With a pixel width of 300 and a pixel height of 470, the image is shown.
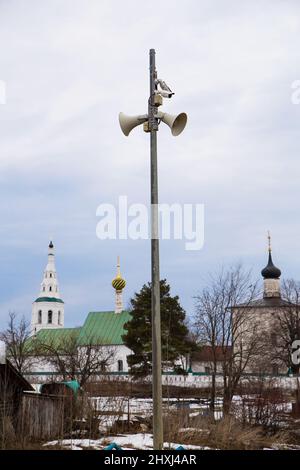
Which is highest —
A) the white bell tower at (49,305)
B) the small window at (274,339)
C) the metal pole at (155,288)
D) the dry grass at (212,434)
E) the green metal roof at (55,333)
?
the white bell tower at (49,305)

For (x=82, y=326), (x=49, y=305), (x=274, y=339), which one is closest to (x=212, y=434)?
(x=274, y=339)

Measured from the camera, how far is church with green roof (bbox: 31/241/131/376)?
74.5 m

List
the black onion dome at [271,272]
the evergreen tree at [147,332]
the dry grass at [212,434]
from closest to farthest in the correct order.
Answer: the dry grass at [212,434], the evergreen tree at [147,332], the black onion dome at [271,272]

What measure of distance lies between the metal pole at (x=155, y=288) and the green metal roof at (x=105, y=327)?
2592 inches

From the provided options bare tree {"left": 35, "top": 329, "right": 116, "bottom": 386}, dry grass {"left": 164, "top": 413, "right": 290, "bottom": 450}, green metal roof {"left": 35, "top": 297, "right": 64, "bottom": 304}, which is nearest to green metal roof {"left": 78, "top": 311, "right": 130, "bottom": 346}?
bare tree {"left": 35, "top": 329, "right": 116, "bottom": 386}

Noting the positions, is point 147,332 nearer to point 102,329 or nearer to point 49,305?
point 102,329

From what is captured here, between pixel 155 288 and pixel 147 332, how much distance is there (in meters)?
41.1

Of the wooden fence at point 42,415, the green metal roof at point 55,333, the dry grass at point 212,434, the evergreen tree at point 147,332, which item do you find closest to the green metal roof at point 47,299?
the green metal roof at point 55,333

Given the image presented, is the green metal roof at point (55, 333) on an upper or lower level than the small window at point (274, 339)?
upper

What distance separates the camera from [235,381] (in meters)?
29.8

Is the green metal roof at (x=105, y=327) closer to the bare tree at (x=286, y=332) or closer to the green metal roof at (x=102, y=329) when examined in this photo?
the green metal roof at (x=102, y=329)

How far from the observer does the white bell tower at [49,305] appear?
94.6 meters

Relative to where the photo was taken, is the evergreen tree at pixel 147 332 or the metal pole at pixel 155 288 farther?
the evergreen tree at pixel 147 332

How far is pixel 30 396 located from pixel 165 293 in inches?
1279
